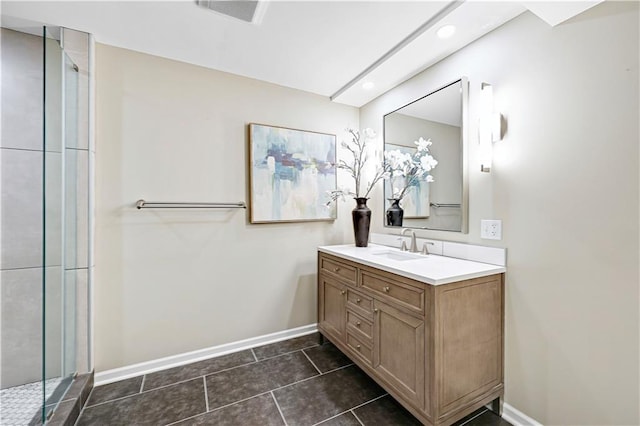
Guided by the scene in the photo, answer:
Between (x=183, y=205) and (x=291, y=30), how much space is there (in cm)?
146

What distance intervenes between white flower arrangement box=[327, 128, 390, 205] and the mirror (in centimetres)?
15

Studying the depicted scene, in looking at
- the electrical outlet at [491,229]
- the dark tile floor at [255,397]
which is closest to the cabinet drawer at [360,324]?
the dark tile floor at [255,397]

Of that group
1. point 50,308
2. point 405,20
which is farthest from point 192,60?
point 50,308

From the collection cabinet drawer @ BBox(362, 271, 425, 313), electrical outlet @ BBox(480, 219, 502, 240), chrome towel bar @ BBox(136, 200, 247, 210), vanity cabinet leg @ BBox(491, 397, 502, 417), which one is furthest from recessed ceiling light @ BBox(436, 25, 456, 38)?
vanity cabinet leg @ BBox(491, 397, 502, 417)

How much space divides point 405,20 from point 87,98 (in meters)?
2.14

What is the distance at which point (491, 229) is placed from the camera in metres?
1.68

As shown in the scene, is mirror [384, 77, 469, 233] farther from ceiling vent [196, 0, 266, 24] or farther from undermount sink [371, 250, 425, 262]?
ceiling vent [196, 0, 266, 24]

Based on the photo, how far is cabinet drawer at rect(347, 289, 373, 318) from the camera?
1.79 meters

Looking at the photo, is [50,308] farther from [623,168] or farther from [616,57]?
[616,57]

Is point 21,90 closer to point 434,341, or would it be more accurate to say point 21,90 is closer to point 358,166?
point 358,166

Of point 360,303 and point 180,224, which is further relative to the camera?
point 180,224

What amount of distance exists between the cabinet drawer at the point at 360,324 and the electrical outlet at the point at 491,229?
921 millimetres

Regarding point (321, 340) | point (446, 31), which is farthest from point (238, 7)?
point (321, 340)

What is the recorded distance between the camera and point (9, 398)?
1604 millimetres
